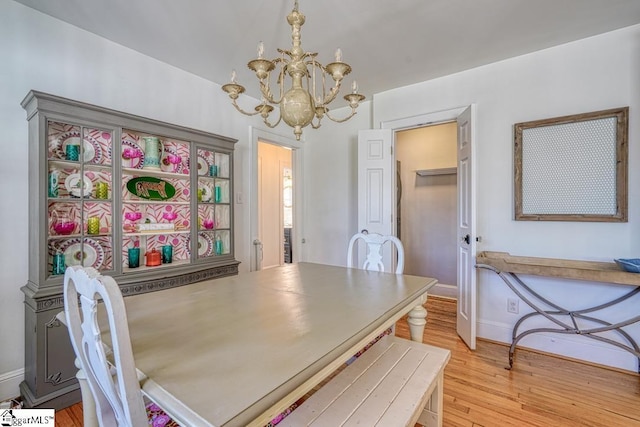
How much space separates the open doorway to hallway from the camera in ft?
16.3

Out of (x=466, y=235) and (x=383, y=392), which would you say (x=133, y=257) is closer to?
(x=383, y=392)

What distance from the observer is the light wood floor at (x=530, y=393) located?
169cm

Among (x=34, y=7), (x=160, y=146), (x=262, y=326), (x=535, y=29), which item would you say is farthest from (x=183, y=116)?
(x=535, y=29)

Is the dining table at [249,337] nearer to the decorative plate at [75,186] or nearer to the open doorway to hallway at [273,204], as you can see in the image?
the decorative plate at [75,186]

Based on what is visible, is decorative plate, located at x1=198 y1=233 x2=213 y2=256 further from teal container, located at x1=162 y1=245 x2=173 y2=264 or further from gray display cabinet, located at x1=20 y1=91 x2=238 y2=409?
teal container, located at x1=162 y1=245 x2=173 y2=264

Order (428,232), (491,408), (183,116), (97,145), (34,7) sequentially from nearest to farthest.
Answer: (491,408) < (34,7) < (97,145) < (183,116) < (428,232)

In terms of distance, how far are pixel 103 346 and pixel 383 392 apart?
1.04 m

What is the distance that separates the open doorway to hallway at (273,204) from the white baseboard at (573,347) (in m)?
3.18

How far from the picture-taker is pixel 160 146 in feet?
8.13

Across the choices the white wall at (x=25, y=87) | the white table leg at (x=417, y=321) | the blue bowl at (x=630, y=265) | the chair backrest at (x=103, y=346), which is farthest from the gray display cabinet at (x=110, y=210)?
the blue bowl at (x=630, y=265)

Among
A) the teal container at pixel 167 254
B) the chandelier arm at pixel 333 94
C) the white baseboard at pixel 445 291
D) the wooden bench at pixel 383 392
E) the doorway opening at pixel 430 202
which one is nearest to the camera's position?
the wooden bench at pixel 383 392

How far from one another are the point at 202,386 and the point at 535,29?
10.1 feet

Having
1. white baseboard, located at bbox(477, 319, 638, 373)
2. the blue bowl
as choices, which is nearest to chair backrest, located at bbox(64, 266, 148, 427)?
white baseboard, located at bbox(477, 319, 638, 373)

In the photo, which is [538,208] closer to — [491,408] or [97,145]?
[491,408]
